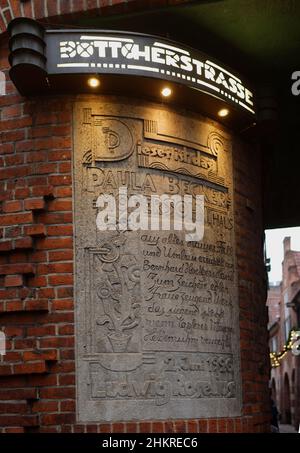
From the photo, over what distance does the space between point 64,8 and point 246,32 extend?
5.51 ft

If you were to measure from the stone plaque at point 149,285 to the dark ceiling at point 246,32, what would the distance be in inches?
30.6

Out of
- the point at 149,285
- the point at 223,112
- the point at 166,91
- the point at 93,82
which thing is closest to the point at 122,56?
the point at 93,82

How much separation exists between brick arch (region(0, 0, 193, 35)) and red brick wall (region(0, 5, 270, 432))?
0.10m

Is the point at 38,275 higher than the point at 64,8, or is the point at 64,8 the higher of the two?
the point at 64,8

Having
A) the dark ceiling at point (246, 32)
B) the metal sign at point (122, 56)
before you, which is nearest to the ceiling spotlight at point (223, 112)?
the metal sign at point (122, 56)

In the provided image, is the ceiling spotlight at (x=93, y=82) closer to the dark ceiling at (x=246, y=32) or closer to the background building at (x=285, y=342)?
the dark ceiling at (x=246, y=32)

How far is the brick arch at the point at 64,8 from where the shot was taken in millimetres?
6676

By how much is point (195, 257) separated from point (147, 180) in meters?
0.80

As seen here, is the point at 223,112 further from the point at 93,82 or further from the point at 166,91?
the point at 93,82

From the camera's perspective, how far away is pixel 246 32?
7.10 metres

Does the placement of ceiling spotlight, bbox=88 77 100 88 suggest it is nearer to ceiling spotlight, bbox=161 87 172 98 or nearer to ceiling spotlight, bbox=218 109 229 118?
ceiling spotlight, bbox=161 87 172 98

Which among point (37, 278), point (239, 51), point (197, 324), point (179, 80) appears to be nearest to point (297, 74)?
point (239, 51)

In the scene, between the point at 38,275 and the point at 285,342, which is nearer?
the point at 38,275


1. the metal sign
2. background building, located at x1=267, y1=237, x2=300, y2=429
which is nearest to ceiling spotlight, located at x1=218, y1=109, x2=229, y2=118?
the metal sign
